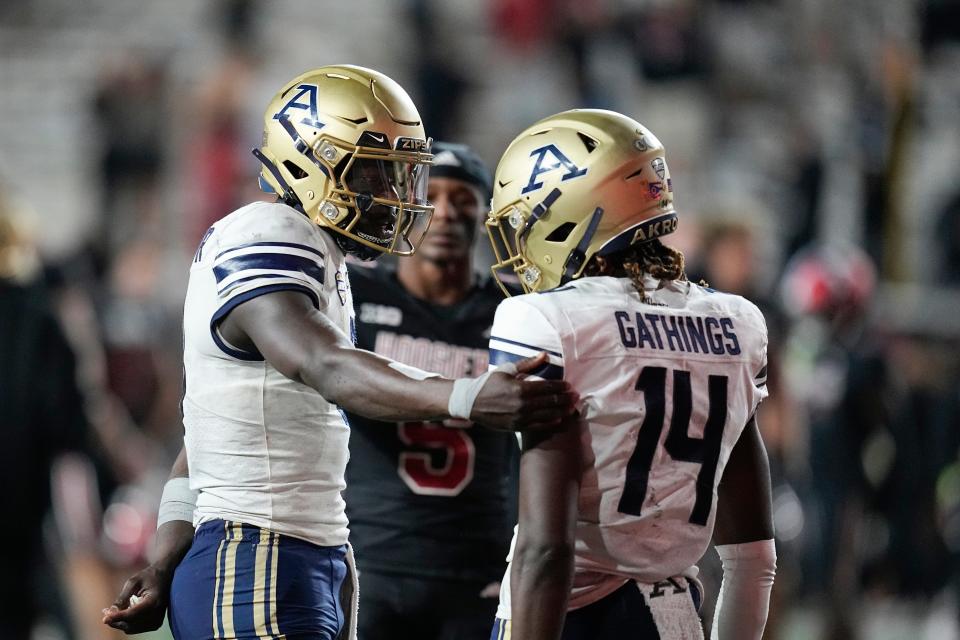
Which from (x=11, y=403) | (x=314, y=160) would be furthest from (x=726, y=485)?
(x=11, y=403)

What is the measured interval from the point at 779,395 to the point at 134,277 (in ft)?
16.9

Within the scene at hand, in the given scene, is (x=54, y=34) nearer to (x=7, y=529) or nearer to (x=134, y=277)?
(x=134, y=277)

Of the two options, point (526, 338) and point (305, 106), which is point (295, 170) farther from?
point (526, 338)

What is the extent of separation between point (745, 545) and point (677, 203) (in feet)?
34.6

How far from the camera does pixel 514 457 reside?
4.52 m

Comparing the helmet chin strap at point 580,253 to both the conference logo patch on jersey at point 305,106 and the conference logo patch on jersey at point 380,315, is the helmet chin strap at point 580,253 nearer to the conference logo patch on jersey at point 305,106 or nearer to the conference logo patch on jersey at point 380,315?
the conference logo patch on jersey at point 305,106

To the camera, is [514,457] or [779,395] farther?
[779,395]

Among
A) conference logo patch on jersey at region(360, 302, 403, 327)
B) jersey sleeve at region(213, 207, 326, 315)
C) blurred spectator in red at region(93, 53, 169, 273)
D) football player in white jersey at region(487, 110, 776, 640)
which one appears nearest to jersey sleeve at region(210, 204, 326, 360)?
jersey sleeve at region(213, 207, 326, 315)

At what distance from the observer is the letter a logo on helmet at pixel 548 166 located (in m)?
3.21

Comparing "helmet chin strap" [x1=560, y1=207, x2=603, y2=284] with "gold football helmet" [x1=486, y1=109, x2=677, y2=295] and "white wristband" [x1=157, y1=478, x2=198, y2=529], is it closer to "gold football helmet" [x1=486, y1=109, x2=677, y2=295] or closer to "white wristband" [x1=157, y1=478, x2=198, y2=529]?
"gold football helmet" [x1=486, y1=109, x2=677, y2=295]

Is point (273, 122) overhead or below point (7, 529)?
overhead

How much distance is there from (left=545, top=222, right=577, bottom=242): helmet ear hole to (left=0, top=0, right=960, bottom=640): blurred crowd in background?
3.42 m

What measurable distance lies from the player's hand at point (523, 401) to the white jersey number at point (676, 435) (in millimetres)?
189

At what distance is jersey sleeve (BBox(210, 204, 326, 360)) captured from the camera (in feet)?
10.4
